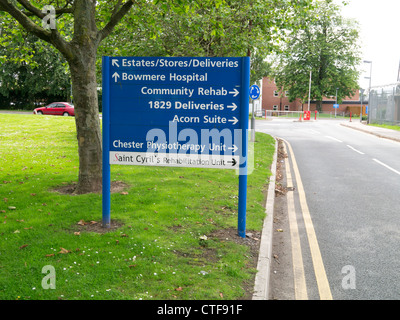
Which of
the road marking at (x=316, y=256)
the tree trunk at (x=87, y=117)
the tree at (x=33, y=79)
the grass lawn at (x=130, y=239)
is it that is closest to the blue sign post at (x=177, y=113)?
the grass lawn at (x=130, y=239)

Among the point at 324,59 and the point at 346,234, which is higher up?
the point at 324,59

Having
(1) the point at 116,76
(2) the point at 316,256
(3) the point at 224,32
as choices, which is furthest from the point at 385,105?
(1) the point at 116,76

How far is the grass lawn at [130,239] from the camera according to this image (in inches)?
152

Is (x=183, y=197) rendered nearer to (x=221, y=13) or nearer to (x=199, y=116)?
(x=199, y=116)

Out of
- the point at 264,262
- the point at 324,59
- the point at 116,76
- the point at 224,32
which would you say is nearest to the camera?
the point at 264,262

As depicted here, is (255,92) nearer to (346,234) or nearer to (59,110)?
(346,234)

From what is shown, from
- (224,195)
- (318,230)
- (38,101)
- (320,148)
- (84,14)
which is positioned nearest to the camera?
(318,230)

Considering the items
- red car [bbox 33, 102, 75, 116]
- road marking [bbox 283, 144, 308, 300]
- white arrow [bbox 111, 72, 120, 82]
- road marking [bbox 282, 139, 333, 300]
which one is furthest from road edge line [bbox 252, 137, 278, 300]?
red car [bbox 33, 102, 75, 116]

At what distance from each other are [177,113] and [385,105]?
33.5 m

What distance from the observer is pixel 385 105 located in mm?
34062

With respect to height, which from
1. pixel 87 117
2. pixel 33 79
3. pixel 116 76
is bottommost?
pixel 87 117

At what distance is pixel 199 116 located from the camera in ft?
17.8

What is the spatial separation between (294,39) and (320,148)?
152 ft
